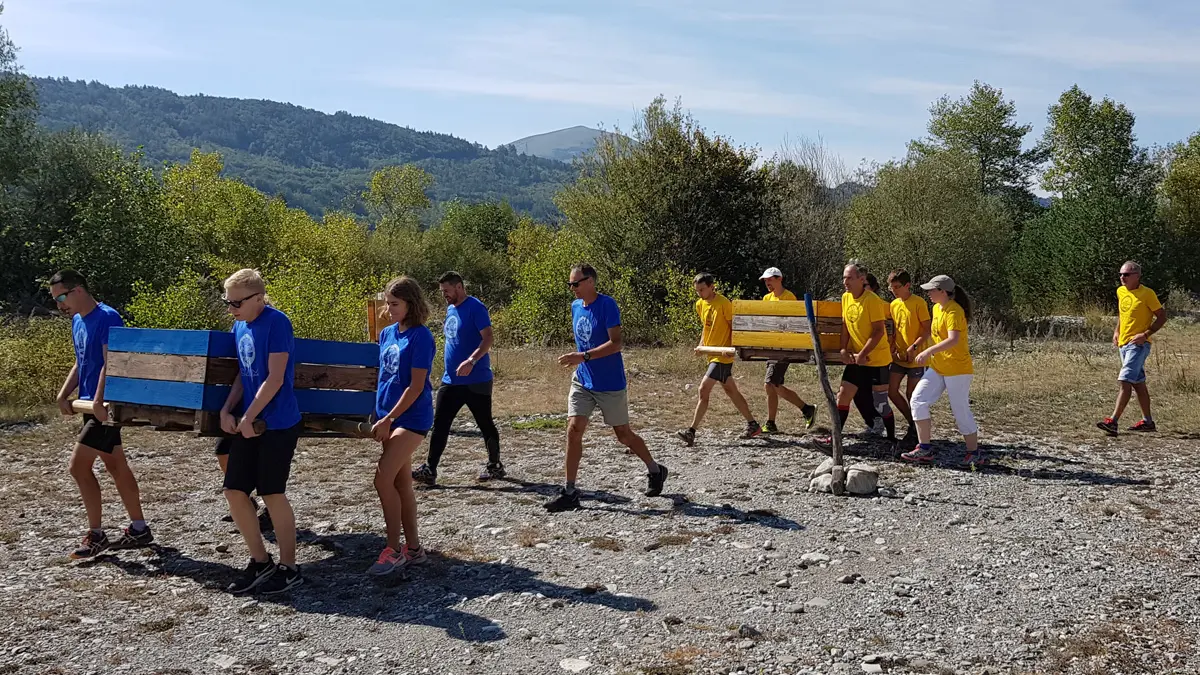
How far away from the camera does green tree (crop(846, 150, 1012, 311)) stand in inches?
1468

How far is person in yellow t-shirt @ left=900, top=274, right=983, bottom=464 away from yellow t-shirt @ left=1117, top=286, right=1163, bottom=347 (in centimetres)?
340

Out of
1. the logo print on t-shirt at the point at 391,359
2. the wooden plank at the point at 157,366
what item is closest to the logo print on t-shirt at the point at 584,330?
the logo print on t-shirt at the point at 391,359

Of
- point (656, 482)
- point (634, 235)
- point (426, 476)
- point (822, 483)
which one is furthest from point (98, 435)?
point (634, 235)

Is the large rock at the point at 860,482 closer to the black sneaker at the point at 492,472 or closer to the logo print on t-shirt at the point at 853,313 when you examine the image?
the logo print on t-shirt at the point at 853,313

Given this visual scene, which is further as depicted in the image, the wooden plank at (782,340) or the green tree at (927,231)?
the green tree at (927,231)

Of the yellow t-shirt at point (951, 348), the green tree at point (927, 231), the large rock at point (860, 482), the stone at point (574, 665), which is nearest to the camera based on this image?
the stone at point (574, 665)

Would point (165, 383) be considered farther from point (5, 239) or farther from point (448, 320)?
point (5, 239)

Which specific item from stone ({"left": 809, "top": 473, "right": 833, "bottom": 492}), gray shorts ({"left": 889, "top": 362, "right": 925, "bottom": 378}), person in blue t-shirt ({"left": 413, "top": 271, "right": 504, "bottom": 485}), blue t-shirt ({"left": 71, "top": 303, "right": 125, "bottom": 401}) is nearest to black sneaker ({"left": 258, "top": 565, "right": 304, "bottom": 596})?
blue t-shirt ({"left": 71, "top": 303, "right": 125, "bottom": 401})

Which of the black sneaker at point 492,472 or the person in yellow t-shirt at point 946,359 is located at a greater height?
the person in yellow t-shirt at point 946,359

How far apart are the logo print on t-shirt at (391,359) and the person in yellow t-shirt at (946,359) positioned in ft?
16.5

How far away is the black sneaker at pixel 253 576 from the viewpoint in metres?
5.87

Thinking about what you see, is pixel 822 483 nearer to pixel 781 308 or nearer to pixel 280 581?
pixel 781 308

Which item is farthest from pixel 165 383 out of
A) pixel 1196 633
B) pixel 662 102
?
pixel 662 102

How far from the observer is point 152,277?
2617cm
